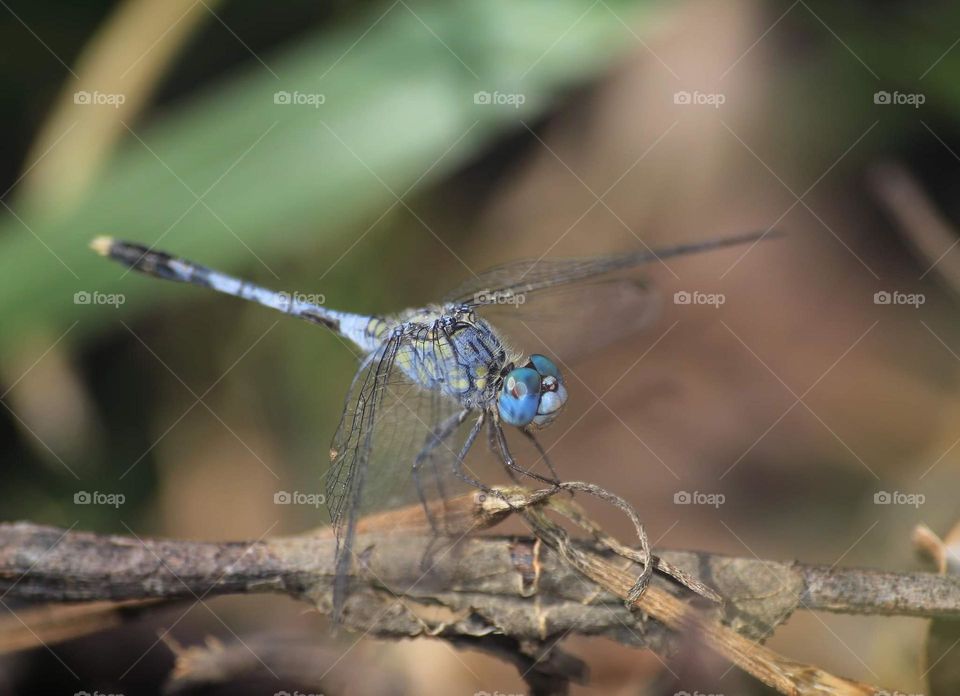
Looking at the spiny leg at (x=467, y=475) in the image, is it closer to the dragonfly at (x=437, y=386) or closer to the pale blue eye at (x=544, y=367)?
the dragonfly at (x=437, y=386)

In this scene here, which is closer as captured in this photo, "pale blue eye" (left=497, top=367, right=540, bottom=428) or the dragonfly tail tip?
"pale blue eye" (left=497, top=367, right=540, bottom=428)

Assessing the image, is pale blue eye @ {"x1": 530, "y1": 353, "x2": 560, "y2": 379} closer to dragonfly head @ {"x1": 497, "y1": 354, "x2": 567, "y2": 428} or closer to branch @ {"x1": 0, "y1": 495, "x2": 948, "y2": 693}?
dragonfly head @ {"x1": 497, "y1": 354, "x2": 567, "y2": 428}

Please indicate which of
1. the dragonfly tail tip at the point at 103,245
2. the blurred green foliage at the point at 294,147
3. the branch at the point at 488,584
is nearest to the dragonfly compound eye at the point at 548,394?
the branch at the point at 488,584

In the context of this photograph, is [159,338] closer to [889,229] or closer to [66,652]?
[66,652]

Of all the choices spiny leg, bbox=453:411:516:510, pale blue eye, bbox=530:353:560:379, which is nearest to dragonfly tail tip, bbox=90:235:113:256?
spiny leg, bbox=453:411:516:510

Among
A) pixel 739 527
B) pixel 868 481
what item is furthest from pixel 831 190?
pixel 739 527
